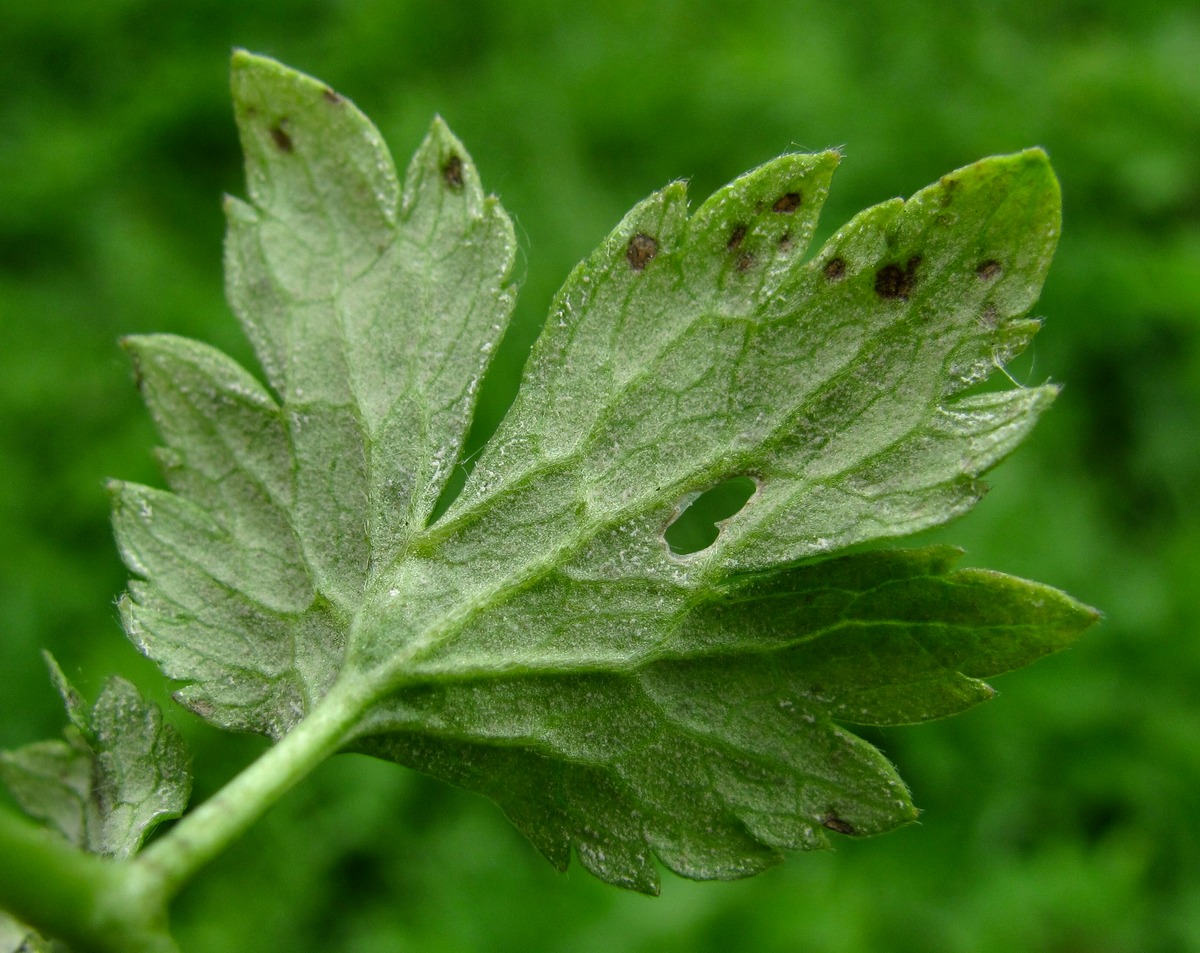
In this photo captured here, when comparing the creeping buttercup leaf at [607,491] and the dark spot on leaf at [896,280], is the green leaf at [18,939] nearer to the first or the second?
the creeping buttercup leaf at [607,491]

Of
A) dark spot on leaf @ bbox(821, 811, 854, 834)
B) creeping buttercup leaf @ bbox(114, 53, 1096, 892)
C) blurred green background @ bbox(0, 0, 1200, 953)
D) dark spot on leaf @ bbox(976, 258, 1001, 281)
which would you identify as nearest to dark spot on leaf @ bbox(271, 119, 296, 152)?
creeping buttercup leaf @ bbox(114, 53, 1096, 892)

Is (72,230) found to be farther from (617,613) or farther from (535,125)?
(617,613)

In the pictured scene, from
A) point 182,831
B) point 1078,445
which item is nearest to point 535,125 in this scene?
point 1078,445

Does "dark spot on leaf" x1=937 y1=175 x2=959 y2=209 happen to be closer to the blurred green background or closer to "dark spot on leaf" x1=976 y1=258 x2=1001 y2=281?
"dark spot on leaf" x1=976 y1=258 x2=1001 y2=281

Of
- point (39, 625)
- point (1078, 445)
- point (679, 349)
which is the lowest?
point (39, 625)

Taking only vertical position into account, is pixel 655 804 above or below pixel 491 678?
below

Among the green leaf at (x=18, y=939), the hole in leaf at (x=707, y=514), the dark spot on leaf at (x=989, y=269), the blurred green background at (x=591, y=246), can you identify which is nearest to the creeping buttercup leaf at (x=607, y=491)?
the dark spot on leaf at (x=989, y=269)

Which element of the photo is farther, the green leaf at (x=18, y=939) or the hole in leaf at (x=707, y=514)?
the hole in leaf at (x=707, y=514)
